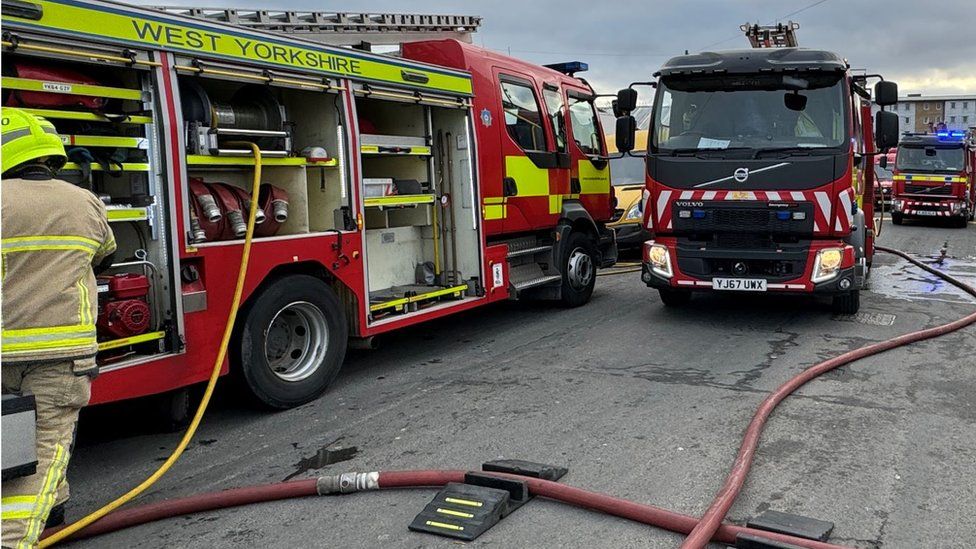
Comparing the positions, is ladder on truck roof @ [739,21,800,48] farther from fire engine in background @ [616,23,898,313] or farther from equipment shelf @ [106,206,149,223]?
equipment shelf @ [106,206,149,223]

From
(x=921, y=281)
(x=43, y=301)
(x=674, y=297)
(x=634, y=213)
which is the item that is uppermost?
(x=634, y=213)

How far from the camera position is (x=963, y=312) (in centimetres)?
852

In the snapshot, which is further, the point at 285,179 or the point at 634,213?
the point at 634,213

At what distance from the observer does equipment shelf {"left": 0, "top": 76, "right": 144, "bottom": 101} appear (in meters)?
3.88

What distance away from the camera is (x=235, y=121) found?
5.18m

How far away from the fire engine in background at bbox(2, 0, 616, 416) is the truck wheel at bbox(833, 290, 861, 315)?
2724 millimetres

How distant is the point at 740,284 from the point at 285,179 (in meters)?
4.35

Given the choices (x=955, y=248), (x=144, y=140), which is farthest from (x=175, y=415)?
(x=955, y=248)

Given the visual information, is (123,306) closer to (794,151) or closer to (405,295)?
(405,295)

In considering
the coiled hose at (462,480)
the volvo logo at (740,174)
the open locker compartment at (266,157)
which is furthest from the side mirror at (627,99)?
the coiled hose at (462,480)

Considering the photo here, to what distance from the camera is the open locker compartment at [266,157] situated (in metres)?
4.93

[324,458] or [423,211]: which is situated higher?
[423,211]

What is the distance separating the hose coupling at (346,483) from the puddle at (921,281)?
777cm

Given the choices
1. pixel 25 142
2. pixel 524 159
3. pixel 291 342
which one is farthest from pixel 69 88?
pixel 524 159
